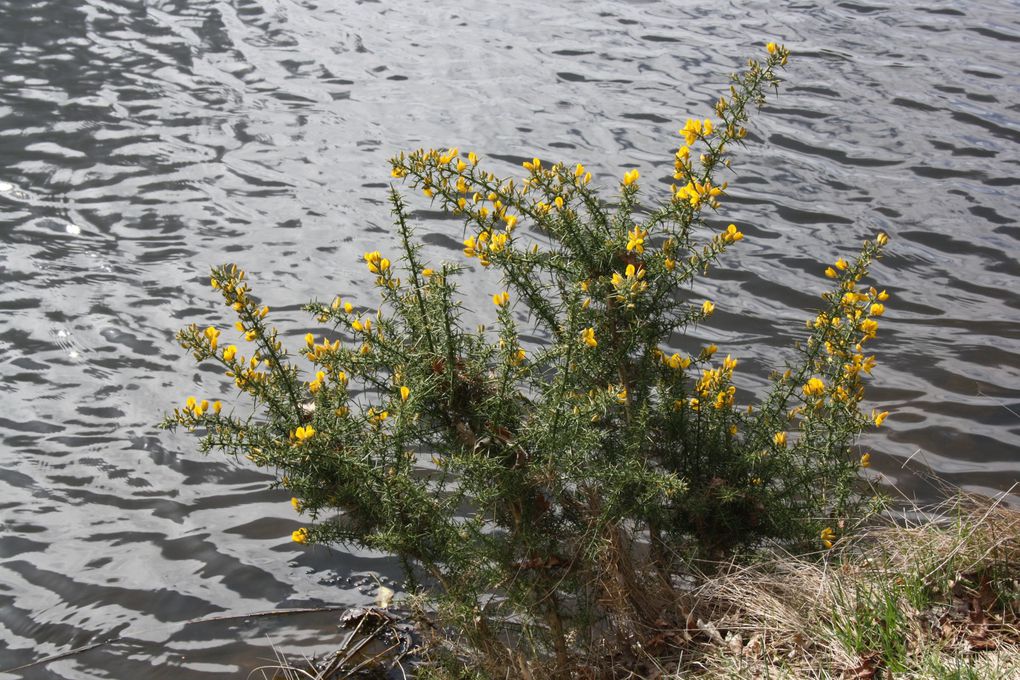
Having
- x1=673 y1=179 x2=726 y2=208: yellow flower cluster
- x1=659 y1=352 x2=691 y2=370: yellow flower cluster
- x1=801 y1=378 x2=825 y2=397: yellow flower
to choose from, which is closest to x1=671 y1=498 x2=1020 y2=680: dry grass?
x1=801 y1=378 x2=825 y2=397: yellow flower

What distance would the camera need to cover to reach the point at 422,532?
3.54 metres

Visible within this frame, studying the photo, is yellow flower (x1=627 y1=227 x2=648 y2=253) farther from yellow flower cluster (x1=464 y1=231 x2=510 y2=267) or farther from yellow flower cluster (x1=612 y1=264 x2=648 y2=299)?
yellow flower cluster (x1=464 y1=231 x2=510 y2=267)

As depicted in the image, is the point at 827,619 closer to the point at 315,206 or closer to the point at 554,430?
the point at 554,430

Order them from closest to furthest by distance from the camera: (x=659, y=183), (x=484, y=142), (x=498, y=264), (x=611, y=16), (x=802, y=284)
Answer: (x=498, y=264), (x=802, y=284), (x=659, y=183), (x=484, y=142), (x=611, y=16)

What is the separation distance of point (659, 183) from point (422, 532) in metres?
5.42

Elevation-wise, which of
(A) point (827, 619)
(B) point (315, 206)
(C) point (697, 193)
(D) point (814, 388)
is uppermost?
(C) point (697, 193)

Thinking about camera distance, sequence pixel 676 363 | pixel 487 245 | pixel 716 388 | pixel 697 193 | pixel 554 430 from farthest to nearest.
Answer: pixel 716 388, pixel 676 363, pixel 697 193, pixel 487 245, pixel 554 430

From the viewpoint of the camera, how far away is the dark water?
515cm

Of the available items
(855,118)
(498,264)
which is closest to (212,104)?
(855,118)

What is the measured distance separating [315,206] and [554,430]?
5.51 metres

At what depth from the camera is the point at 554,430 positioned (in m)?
3.29

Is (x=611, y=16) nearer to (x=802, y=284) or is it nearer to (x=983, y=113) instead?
(x=983, y=113)

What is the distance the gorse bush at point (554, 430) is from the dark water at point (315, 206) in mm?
1409

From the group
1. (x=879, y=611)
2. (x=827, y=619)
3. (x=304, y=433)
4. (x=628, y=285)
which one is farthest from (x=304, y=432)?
(x=879, y=611)
